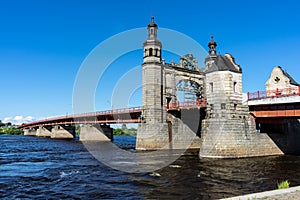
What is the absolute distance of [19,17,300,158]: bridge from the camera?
31.0 meters

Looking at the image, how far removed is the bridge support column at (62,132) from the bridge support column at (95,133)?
24676mm

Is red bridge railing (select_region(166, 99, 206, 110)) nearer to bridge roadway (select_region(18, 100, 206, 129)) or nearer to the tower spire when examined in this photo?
bridge roadway (select_region(18, 100, 206, 129))

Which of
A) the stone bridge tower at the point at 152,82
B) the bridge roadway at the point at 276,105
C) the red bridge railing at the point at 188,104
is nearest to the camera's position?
the bridge roadway at the point at 276,105

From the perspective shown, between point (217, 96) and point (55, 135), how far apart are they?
86.6 m

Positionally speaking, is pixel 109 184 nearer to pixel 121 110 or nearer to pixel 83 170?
pixel 83 170

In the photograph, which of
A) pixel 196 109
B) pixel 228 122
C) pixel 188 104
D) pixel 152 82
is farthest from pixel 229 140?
pixel 152 82

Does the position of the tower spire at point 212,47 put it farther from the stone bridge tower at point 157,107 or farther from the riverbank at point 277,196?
the riverbank at point 277,196

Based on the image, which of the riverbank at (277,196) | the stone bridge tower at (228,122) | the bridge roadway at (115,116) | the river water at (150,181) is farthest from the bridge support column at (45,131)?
the riverbank at (277,196)

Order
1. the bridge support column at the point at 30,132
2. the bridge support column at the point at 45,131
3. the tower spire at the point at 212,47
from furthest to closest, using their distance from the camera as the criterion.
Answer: the bridge support column at the point at 30,132
the bridge support column at the point at 45,131
the tower spire at the point at 212,47

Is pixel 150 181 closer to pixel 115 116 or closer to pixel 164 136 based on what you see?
pixel 164 136

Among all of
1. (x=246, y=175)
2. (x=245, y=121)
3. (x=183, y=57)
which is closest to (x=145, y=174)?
(x=246, y=175)

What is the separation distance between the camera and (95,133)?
81.6 metres

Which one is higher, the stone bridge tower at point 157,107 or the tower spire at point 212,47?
the tower spire at point 212,47

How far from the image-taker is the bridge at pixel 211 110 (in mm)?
30969
